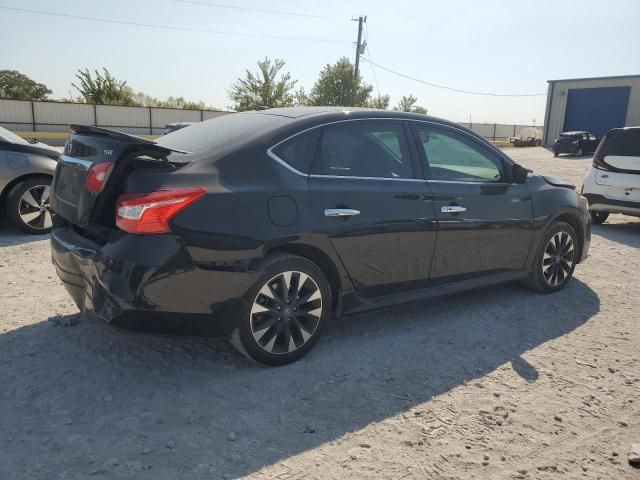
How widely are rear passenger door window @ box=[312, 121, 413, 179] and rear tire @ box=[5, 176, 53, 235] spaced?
4596mm

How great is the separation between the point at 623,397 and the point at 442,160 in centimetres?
204

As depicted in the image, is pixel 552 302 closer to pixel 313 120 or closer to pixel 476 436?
pixel 476 436

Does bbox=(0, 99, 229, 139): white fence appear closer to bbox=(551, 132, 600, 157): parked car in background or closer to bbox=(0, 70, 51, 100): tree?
bbox=(551, 132, 600, 157): parked car in background

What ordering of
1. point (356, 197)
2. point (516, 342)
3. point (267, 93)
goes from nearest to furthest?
point (356, 197), point (516, 342), point (267, 93)

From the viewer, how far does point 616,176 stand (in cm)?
861

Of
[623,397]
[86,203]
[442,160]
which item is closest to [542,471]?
[623,397]

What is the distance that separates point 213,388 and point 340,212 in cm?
135

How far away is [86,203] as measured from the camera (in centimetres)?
332

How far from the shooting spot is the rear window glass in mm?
3490

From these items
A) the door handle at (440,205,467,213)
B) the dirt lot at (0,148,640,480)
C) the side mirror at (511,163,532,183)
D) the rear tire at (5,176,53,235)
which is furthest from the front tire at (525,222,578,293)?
the rear tire at (5,176,53,235)

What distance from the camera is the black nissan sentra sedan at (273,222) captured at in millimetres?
3051

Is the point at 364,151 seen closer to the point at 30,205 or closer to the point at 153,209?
the point at 153,209

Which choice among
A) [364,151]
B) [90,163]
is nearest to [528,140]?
[364,151]

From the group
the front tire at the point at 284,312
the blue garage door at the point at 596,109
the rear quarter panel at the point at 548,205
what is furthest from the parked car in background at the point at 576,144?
the front tire at the point at 284,312
